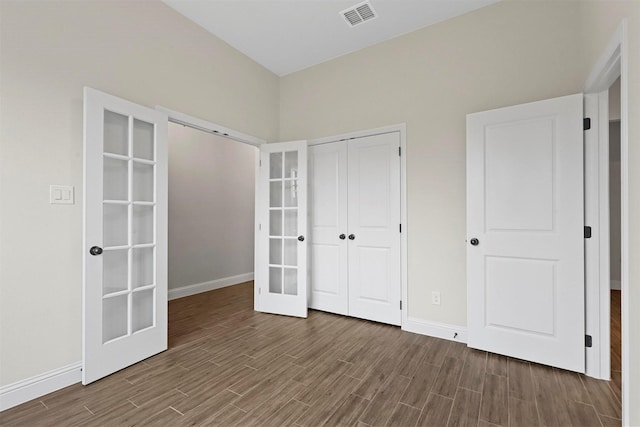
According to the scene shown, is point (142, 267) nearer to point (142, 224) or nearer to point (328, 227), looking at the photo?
point (142, 224)

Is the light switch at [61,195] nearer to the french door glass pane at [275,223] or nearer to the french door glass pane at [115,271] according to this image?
the french door glass pane at [115,271]

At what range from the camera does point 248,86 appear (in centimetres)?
360

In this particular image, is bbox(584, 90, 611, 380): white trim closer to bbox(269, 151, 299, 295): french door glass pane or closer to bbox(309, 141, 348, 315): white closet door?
bbox(309, 141, 348, 315): white closet door

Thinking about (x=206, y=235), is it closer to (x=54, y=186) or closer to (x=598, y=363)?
(x=54, y=186)

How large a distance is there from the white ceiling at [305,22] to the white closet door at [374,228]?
42.7 inches

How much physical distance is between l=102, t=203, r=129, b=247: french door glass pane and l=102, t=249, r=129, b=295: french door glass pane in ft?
0.26

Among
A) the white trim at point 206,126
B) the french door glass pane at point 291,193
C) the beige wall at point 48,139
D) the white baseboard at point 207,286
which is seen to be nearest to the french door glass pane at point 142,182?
the beige wall at point 48,139

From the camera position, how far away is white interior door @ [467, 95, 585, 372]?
2.22 metres

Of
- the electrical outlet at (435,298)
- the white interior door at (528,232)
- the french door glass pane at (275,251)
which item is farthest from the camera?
the french door glass pane at (275,251)

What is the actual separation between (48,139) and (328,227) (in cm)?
264

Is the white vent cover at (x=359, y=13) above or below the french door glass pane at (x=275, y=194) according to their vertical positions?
above

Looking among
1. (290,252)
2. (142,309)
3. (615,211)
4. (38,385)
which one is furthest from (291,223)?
(615,211)

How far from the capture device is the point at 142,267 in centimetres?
251

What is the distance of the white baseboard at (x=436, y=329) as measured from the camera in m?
2.77
